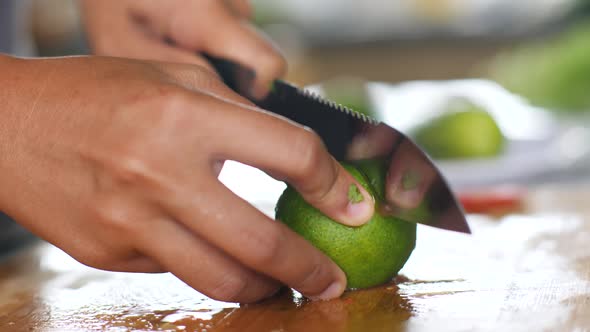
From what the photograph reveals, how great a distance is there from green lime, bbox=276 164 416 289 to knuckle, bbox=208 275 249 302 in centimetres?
11

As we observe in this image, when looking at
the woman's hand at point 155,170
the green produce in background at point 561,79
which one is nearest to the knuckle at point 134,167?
the woman's hand at point 155,170

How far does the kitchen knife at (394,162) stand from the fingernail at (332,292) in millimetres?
111

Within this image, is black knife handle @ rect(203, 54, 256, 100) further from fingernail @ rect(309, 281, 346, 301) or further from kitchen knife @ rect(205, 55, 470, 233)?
fingernail @ rect(309, 281, 346, 301)

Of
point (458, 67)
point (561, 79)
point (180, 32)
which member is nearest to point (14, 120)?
point (180, 32)

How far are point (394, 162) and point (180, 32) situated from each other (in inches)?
26.5

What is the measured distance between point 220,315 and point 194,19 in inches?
26.9

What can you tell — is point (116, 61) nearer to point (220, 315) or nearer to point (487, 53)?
point (220, 315)

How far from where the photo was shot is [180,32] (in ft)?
4.72

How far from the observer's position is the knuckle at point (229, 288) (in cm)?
84

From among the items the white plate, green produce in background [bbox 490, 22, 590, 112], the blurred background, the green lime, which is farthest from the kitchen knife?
green produce in background [bbox 490, 22, 590, 112]

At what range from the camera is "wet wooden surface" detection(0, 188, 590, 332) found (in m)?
0.82

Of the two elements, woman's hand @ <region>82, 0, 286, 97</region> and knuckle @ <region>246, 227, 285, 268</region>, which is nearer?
knuckle @ <region>246, 227, 285, 268</region>

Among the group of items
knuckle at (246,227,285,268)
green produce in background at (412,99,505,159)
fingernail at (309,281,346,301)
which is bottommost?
fingernail at (309,281,346,301)

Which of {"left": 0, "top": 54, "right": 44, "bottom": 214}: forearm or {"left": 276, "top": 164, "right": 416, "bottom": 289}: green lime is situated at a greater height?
{"left": 0, "top": 54, "right": 44, "bottom": 214}: forearm
